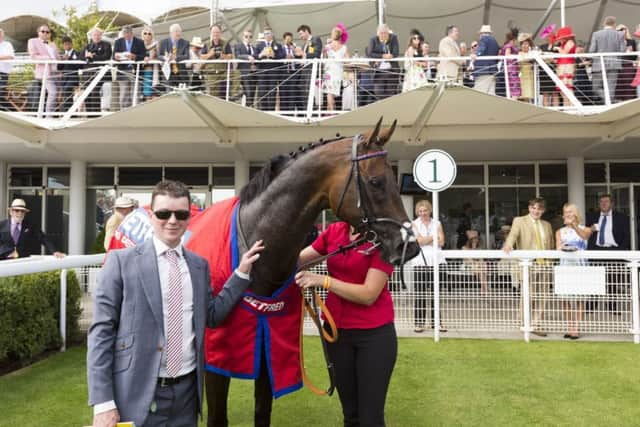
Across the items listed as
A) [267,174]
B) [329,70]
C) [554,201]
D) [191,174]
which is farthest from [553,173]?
[267,174]

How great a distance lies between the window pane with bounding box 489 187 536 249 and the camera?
461 inches

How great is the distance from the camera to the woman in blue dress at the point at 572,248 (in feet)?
19.1

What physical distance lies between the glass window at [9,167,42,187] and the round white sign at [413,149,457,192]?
10.6 metres

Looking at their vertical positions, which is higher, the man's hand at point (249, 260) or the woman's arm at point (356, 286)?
the man's hand at point (249, 260)

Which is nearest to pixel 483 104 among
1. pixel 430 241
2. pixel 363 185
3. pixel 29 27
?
pixel 430 241

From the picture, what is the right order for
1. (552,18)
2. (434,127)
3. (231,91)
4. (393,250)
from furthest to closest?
(552,18) → (434,127) → (231,91) → (393,250)

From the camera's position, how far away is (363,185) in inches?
82.5

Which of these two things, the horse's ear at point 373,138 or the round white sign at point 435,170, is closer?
the horse's ear at point 373,138

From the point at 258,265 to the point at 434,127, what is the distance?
7.77m

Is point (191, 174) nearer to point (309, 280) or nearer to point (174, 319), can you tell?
point (309, 280)

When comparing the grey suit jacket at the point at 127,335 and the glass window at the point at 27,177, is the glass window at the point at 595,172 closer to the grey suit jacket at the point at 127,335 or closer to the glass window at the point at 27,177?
the grey suit jacket at the point at 127,335

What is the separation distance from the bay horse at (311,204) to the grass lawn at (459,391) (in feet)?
5.62

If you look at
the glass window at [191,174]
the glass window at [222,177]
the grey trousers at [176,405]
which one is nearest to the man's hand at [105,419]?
the grey trousers at [176,405]

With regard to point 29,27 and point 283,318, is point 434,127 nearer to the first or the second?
point 283,318
